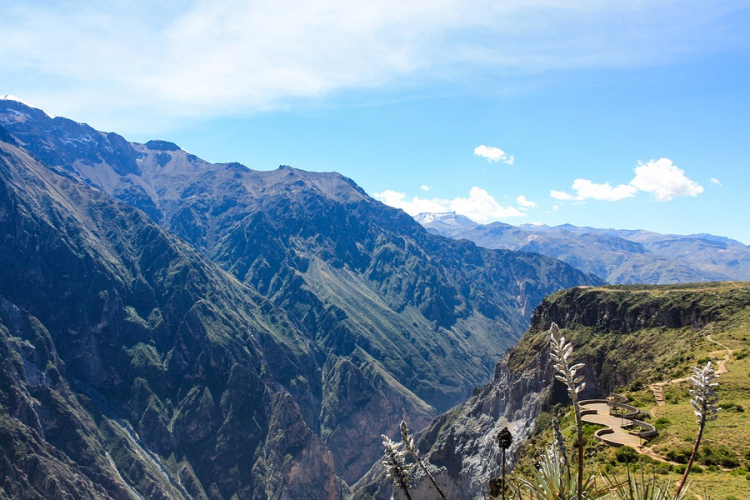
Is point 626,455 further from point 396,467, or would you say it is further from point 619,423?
point 396,467

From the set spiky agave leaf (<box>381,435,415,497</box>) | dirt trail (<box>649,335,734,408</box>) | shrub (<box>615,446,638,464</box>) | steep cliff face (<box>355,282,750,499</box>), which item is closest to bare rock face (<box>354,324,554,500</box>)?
steep cliff face (<box>355,282,750,499</box>)

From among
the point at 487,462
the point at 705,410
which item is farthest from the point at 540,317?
the point at 705,410

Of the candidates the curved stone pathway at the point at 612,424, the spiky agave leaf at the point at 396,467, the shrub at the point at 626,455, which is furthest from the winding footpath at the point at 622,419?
the spiky agave leaf at the point at 396,467

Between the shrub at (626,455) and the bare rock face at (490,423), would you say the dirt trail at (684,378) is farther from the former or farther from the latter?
the bare rock face at (490,423)

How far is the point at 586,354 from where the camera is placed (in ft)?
386

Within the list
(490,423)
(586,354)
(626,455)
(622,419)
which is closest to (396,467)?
(626,455)

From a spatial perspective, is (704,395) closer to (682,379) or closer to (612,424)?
(612,424)

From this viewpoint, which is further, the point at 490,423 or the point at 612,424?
the point at 490,423

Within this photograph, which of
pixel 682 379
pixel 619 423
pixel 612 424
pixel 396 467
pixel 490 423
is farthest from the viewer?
pixel 490 423

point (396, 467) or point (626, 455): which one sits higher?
point (396, 467)

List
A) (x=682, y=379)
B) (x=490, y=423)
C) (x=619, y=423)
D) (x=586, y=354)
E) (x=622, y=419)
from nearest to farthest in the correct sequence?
1. (x=619, y=423)
2. (x=622, y=419)
3. (x=682, y=379)
4. (x=586, y=354)
5. (x=490, y=423)

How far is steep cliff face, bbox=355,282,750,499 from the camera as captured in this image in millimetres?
103188

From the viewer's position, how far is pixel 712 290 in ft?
367

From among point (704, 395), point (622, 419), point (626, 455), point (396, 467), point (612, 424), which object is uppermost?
point (704, 395)
